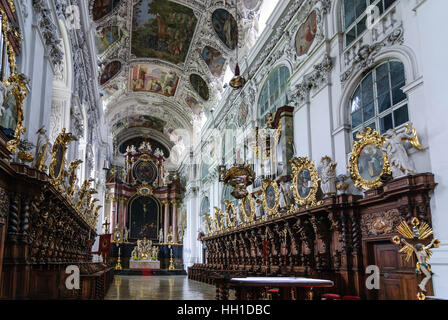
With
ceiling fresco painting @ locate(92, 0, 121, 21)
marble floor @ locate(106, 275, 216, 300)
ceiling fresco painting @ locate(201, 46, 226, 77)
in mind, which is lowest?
marble floor @ locate(106, 275, 216, 300)

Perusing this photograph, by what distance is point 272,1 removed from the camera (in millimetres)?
14859

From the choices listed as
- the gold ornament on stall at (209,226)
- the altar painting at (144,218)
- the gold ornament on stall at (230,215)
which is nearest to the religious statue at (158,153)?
the altar painting at (144,218)

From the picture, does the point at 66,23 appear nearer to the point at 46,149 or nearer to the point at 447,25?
the point at 46,149

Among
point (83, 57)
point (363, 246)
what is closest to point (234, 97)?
point (83, 57)

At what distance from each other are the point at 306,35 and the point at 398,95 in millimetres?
4568

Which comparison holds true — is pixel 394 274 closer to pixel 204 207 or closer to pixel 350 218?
pixel 350 218

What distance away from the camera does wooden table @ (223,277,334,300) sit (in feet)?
19.6

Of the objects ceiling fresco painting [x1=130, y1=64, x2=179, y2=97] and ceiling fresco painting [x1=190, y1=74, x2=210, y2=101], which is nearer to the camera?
ceiling fresco painting [x1=190, y1=74, x2=210, y2=101]

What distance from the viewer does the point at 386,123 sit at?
8.51m

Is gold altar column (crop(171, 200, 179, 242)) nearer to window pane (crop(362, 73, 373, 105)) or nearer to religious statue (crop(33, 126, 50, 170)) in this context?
window pane (crop(362, 73, 373, 105))

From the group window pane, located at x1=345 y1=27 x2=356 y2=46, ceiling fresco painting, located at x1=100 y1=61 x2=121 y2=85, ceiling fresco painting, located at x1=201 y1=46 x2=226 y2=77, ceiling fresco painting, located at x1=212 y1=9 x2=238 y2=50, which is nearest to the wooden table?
window pane, located at x1=345 y1=27 x2=356 y2=46

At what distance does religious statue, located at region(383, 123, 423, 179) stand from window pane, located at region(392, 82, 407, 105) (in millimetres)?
881

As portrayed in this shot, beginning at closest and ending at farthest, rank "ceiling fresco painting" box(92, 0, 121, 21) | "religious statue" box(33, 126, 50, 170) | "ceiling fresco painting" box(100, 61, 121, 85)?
"religious statue" box(33, 126, 50, 170)
"ceiling fresco painting" box(92, 0, 121, 21)
"ceiling fresco painting" box(100, 61, 121, 85)

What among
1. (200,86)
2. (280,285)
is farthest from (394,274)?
(200,86)
